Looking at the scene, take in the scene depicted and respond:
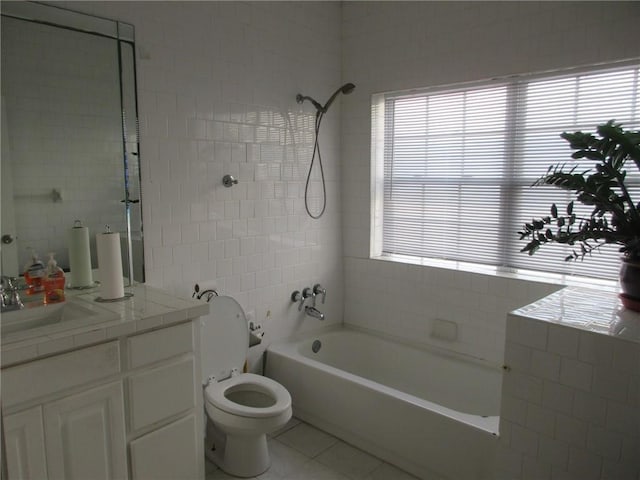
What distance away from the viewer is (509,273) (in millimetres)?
2869

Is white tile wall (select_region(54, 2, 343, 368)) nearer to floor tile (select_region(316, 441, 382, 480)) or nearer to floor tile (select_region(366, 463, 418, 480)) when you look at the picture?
floor tile (select_region(316, 441, 382, 480))

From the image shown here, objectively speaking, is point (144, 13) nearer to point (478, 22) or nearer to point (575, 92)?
point (478, 22)

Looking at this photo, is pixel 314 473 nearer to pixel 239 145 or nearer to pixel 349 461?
pixel 349 461

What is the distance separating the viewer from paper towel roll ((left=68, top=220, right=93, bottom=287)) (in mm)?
2205

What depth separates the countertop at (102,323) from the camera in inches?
61.3

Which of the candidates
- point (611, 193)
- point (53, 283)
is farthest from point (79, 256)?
point (611, 193)

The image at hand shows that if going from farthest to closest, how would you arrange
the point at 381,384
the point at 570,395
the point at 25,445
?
the point at 381,384, the point at 570,395, the point at 25,445

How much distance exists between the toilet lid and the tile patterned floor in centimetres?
51

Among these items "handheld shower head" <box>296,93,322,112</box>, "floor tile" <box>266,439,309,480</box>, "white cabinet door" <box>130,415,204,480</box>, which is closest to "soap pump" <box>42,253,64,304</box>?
"white cabinet door" <box>130,415,204,480</box>

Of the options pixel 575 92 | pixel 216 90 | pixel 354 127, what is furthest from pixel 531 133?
pixel 216 90

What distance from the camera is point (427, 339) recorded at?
320 cm

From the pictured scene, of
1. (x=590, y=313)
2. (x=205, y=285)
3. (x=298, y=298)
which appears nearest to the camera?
(x=590, y=313)

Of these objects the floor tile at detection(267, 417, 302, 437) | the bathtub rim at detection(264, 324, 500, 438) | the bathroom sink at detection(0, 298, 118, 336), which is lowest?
the floor tile at detection(267, 417, 302, 437)

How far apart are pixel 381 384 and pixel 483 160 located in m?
1.57
